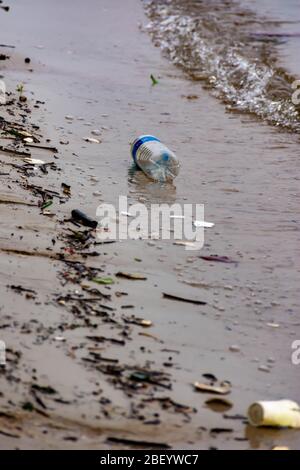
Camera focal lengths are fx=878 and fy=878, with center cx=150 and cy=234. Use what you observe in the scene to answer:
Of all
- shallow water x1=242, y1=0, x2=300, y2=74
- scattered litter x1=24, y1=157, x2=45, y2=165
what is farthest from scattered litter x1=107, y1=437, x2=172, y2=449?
shallow water x1=242, y1=0, x2=300, y2=74

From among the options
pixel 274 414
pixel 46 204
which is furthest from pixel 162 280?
pixel 274 414

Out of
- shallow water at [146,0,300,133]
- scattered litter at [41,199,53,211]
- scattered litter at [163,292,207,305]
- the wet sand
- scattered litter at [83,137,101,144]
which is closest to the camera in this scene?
the wet sand

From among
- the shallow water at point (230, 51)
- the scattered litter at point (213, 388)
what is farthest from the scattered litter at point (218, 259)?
the shallow water at point (230, 51)

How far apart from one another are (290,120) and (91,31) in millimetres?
3872

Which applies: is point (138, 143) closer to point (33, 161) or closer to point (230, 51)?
point (33, 161)

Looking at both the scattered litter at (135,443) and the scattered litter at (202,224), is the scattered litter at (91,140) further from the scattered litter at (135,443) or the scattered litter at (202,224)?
the scattered litter at (135,443)

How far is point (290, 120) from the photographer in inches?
310

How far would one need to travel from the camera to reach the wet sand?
293 cm

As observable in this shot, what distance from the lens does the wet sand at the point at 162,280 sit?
2.93 meters

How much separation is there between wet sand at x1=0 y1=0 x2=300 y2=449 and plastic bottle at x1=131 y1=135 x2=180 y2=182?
0.27ft

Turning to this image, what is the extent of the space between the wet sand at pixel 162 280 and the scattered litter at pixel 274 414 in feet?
0.12

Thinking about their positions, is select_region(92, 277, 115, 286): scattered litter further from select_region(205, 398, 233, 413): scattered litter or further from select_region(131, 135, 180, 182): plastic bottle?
select_region(131, 135, 180, 182): plastic bottle
